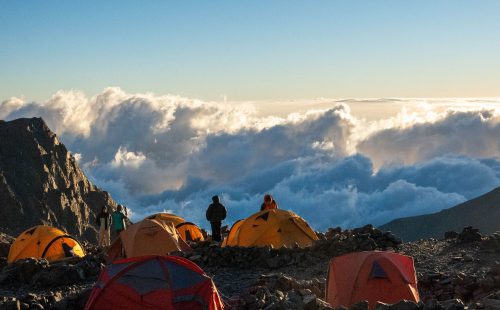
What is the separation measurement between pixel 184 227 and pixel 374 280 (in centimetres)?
1617

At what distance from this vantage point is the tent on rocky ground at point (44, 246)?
30.4 metres

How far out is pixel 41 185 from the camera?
3684 inches

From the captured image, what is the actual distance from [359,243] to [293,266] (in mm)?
3084

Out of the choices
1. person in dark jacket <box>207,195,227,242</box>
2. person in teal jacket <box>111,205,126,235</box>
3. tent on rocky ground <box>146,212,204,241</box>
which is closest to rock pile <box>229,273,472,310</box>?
person in dark jacket <box>207,195,227,242</box>

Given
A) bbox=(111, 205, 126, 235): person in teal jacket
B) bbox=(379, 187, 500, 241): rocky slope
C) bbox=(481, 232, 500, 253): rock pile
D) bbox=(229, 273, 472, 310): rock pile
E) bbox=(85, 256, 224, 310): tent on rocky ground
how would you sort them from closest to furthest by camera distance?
Result: bbox=(229, 273, 472, 310): rock pile → bbox=(85, 256, 224, 310): tent on rocky ground → bbox=(481, 232, 500, 253): rock pile → bbox=(111, 205, 126, 235): person in teal jacket → bbox=(379, 187, 500, 241): rocky slope

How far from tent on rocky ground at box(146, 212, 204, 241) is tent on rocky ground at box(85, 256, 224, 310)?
15.6 metres

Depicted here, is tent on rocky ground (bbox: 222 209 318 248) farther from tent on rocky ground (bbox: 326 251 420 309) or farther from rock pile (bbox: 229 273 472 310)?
tent on rocky ground (bbox: 326 251 420 309)

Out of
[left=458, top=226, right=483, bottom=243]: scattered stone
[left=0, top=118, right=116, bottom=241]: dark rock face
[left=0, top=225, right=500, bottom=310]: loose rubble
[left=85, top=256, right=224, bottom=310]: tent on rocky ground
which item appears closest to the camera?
[left=85, top=256, right=224, bottom=310]: tent on rocky ground

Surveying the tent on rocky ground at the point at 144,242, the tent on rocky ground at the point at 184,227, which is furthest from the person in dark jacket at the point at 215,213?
the tent on rocky ground at the point at 144,242

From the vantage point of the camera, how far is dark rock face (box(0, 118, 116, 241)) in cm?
8775

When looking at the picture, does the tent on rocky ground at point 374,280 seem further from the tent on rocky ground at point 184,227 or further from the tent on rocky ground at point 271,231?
the tent on rocky ground at point 184,227

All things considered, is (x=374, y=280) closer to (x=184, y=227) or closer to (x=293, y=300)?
(x=293, y=300)

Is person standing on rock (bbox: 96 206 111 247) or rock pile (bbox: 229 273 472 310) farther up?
person standing on rock (bbox: 96 206 111 247)

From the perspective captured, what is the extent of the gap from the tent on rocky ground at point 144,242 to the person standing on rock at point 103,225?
5195 mm
